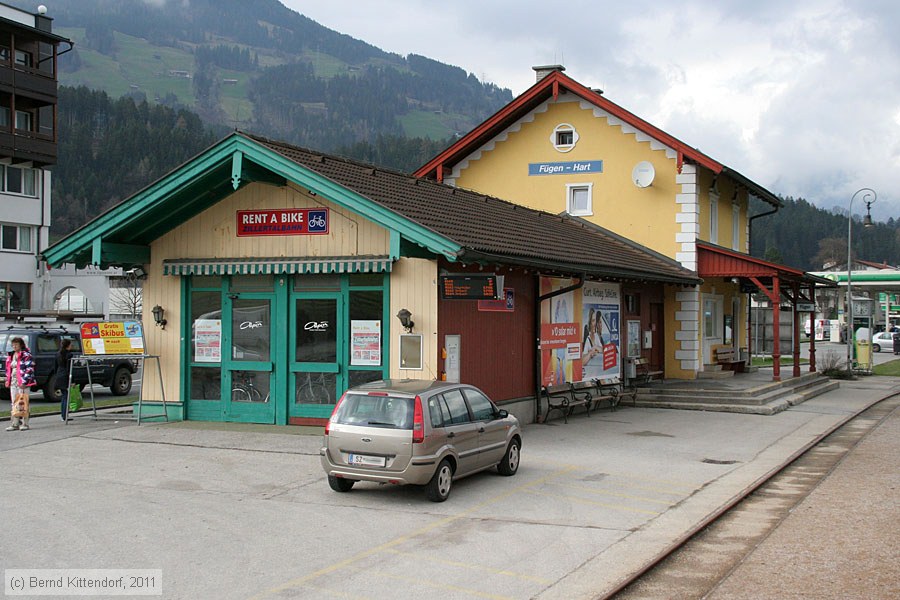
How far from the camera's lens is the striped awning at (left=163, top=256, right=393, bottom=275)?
15.7 metres

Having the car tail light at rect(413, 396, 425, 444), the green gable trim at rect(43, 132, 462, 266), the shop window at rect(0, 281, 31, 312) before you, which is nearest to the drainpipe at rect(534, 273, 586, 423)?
the green gable trim at rect(43, 132, 462, 266)

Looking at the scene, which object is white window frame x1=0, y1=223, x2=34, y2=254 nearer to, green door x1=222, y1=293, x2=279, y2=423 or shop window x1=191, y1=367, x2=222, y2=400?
shop window x1=191, y1=367, x2=222, y2=400

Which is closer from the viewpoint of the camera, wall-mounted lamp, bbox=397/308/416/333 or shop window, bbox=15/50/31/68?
wall-mounted lamp, bbox=397/308/416/333

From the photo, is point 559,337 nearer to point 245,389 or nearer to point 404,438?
point 245,389

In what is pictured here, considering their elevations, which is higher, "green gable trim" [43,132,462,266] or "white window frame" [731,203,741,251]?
"white window frame" [731,203,741,251]

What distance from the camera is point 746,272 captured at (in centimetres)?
2506

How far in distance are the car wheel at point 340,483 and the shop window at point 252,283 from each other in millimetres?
6417

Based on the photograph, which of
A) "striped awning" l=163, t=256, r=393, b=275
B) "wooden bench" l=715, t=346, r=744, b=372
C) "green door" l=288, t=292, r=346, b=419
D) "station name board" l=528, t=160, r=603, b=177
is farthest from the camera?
"wooden bench" l=715, t=346, r=744, b=372

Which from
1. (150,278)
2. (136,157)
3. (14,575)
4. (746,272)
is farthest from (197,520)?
(136,157)

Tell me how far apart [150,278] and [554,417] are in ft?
28.7

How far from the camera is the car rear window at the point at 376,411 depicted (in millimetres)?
10633

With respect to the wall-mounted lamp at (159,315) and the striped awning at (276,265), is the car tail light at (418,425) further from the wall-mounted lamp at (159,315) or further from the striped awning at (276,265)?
the wall-mounted lamp at (159,315)

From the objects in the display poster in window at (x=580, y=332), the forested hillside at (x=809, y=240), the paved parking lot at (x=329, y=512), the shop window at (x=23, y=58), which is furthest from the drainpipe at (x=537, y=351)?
the forested hillside at (x=809, y=240)

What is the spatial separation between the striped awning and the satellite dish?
1234 cm
